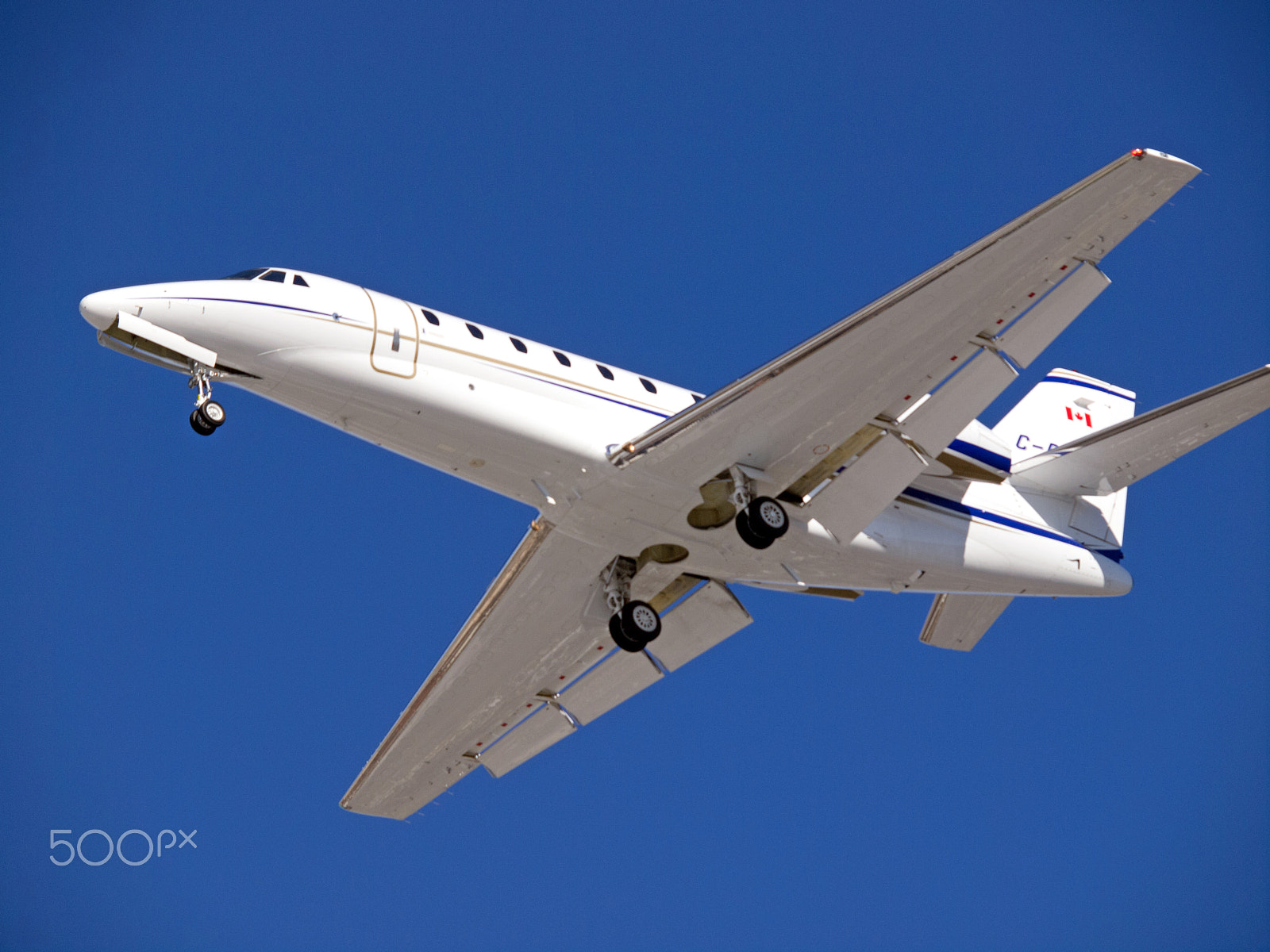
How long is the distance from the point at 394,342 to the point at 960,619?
34.2 ft

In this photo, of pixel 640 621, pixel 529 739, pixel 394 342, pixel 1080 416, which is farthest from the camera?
pixel 1080 416

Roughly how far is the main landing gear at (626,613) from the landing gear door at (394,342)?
4.59 m

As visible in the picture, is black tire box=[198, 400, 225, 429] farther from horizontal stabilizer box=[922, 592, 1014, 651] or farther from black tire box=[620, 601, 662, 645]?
horizontal stabilizer box=[922, 592, 1014, 651]

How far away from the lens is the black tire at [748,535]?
17.8 m

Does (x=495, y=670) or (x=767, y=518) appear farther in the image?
(x=495, y=670)

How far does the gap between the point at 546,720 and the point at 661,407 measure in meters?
6.67

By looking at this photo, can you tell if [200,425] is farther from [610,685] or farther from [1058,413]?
[1058,413]

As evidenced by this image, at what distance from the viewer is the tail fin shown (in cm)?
2261

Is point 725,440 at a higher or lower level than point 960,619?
higher

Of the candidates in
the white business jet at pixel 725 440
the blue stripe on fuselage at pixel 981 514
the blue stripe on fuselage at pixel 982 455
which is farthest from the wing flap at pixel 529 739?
the blue stripe on fuselage at pixel 982 455

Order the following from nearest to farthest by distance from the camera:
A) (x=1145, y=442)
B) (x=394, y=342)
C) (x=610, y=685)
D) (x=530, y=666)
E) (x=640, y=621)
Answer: (x=394, y=342), (x=640, y=621), (x=1145, y=442), (x=530, y=666), (x=610, y=685)

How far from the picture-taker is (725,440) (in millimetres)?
17453

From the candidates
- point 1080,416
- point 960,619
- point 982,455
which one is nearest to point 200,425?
point 982,455

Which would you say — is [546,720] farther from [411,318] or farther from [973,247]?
Result: [973,247]
